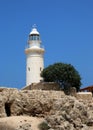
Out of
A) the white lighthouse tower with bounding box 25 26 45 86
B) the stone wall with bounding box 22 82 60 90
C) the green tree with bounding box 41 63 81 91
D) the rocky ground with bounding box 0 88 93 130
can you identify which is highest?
the white lighthouse tower with bounding box 25 26 45 86

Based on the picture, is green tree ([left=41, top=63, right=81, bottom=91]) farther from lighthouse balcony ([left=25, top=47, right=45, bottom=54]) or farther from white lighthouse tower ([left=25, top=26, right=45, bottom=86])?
lighthouse balcony ([left=25, top=47, right=45, bottom=54])

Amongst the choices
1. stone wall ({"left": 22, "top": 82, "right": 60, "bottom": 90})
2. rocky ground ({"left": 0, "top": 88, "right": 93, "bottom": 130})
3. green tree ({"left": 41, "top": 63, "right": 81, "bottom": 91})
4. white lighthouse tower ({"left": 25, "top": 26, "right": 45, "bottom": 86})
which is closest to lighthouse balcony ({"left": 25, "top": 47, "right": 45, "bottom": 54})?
A: white lighthouse tower ({"left": 25, "top": 26, "right": 45, "bottom": 86})

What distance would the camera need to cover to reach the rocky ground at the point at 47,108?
78.4 feet

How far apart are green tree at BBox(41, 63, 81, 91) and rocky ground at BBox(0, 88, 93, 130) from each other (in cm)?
1443

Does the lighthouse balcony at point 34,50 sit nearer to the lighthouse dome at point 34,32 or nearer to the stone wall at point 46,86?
the lighthouse dome at point 34,32

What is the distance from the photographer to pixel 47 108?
28.1m

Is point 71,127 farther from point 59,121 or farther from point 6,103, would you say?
point 6,103

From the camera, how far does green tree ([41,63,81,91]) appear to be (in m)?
44.8

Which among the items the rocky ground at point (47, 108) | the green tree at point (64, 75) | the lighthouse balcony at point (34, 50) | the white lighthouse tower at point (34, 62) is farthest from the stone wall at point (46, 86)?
the rocky ground at point (47, 108)

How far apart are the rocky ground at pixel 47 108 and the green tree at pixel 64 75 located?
1443 cm

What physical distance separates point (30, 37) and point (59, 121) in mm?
32603

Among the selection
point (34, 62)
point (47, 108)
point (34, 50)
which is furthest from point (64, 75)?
point (47, 108)

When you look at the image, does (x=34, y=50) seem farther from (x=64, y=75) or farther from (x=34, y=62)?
(x=64, y=75)

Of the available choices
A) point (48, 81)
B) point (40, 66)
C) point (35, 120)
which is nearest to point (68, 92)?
point (48, 81)
